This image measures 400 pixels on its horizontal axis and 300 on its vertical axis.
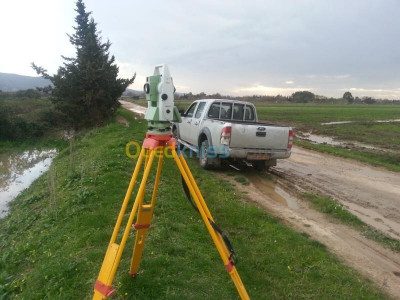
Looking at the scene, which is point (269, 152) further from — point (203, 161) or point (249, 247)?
point (249, 247)

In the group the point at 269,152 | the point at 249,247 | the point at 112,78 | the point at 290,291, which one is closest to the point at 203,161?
the point at 269,152

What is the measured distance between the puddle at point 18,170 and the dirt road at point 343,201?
25.0 feet

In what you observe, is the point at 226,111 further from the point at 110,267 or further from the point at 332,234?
the point at 110,267

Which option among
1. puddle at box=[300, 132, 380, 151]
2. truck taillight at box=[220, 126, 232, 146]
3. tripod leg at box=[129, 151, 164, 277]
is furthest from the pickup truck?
puddle at box=[300, 132, 380, 151]

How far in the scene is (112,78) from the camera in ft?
72.7

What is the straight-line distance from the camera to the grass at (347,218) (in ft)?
16.5

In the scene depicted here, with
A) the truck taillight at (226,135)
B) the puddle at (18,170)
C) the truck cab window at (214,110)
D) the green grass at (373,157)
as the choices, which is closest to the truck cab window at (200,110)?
the truck cab window at (214,110)

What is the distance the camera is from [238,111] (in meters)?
9.80

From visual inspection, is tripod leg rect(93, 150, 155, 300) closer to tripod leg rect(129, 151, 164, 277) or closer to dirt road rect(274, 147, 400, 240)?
tripod leg rect(129, 151, 164, 277)

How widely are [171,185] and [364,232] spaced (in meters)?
4.12

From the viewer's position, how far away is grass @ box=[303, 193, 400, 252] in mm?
5027

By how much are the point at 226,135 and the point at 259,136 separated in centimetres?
95

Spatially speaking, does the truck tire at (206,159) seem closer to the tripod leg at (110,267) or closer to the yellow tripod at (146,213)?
the yellow tripod at (146,213)

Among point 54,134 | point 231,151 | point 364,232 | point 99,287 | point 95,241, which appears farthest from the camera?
point 54,134
